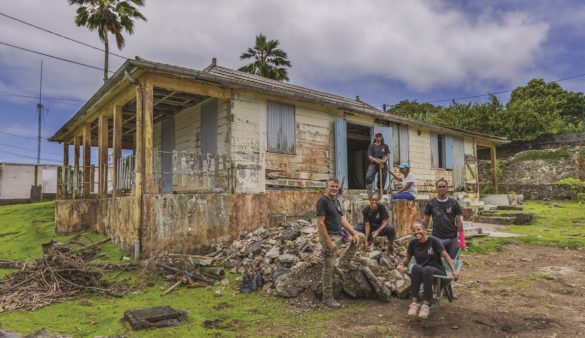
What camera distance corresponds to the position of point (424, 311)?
4.55 m

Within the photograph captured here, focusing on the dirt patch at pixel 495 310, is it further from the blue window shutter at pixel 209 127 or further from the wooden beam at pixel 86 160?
the wooden beam at pixel 86 160

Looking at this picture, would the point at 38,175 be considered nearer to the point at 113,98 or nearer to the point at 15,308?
the point at 113,98

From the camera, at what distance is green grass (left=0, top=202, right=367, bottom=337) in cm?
458

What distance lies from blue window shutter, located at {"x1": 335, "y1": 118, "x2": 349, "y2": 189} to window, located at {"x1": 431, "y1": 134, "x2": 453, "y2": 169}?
16.8ft

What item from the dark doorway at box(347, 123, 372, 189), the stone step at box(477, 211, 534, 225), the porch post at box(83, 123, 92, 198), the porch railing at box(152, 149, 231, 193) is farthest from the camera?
the dark doorway at box(347, 123, 372, 189)

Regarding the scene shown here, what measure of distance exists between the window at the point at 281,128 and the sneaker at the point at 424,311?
21.4 feet

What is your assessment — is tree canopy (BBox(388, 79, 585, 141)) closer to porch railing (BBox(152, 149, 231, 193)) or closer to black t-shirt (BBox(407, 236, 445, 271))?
porch railing (BBox(152, 149, 231, 193))

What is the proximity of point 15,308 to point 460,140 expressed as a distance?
52.9 feet

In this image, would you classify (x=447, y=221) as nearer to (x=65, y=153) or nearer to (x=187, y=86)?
(x=187, y=86)

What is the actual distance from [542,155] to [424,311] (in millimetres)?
20266

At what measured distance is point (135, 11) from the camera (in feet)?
60.2

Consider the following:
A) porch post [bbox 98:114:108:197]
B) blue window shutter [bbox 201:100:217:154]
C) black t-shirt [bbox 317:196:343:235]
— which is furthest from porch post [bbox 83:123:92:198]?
black t-shirt [bbox 317:196:343:235]

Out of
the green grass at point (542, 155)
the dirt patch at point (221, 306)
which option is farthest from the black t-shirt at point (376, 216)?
the green grass at point (542, 155)

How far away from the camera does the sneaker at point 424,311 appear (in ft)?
14.8
